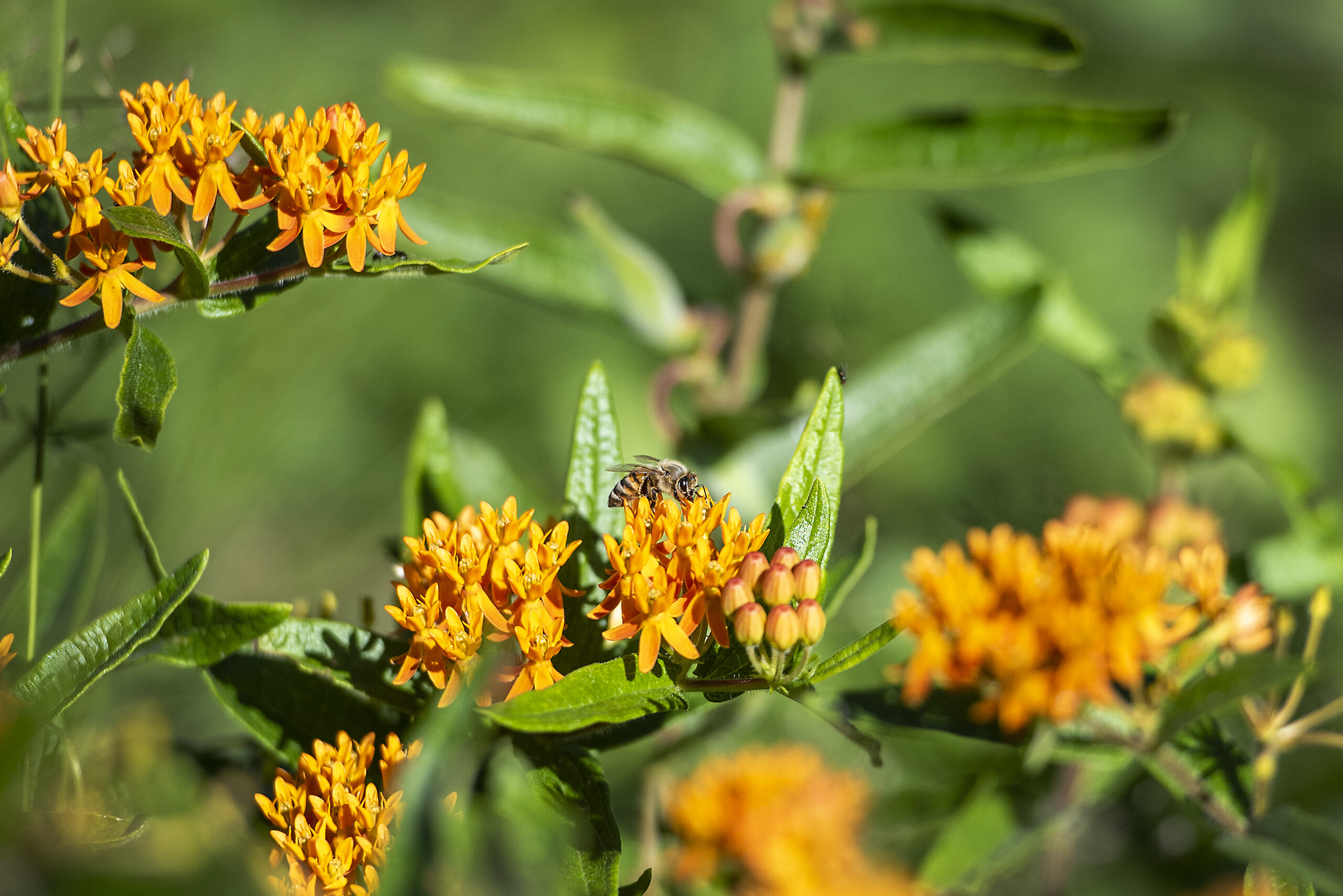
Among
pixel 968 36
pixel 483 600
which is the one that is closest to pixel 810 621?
pixel 483 600

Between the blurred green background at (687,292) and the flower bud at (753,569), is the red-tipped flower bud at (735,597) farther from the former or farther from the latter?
the blurred green background at (687,292)

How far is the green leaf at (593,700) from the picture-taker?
0.71m

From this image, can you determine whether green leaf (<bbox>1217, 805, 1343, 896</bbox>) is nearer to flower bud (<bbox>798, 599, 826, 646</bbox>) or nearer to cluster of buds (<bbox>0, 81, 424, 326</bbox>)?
flower bud (<bbox>798, 599, 826, 646</bbox>)

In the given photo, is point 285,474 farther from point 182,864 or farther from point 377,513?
point 182,864

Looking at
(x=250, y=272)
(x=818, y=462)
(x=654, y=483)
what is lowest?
(x=654, y=483)

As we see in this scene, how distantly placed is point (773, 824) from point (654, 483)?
365 millimetres

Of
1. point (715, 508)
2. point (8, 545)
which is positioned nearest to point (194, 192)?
point (715, 508)

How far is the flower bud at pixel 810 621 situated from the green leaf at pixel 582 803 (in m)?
0.21

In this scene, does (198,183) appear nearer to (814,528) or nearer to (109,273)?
(109,273)

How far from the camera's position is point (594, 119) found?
1.61 meters

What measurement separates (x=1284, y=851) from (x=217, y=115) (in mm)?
1119

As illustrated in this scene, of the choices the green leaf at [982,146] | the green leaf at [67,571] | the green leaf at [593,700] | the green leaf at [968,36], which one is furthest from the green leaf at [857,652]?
the green leaf at [968,36]

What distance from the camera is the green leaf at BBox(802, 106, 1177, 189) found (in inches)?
55.3

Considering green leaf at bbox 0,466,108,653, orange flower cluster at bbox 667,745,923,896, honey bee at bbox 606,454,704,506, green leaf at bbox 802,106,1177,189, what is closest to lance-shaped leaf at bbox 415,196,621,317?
green leaf at bbox 802,106,1177,189
